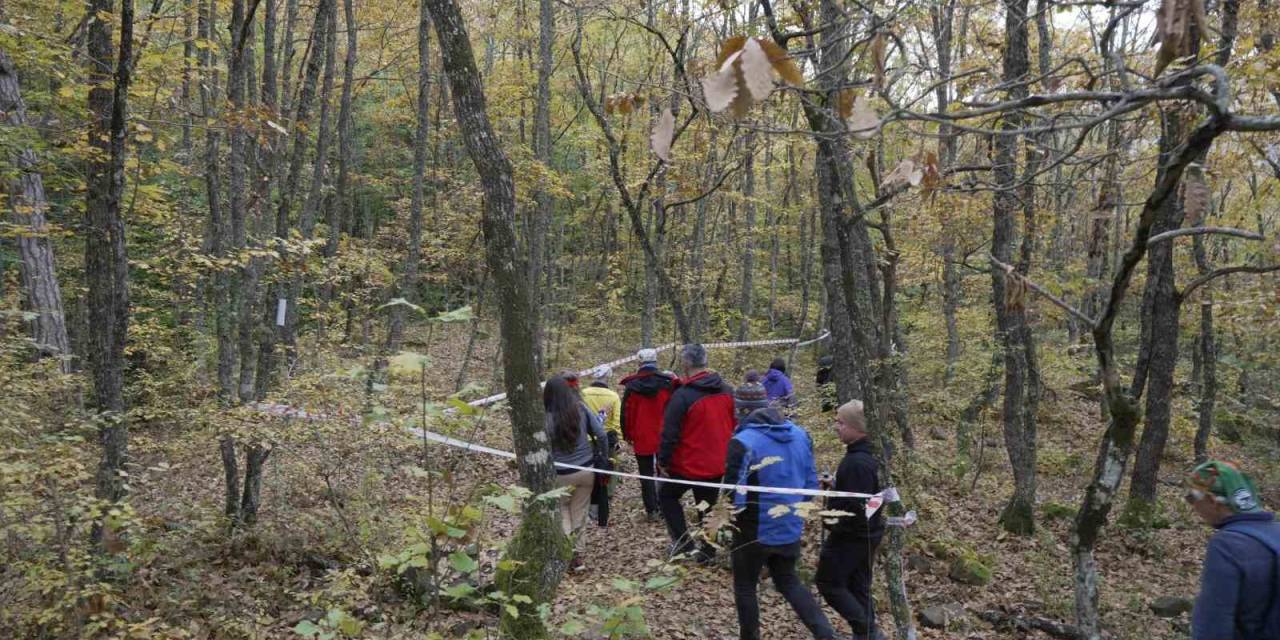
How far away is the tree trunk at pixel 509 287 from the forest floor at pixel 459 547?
351mm

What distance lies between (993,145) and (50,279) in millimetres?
12491

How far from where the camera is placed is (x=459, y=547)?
4.12 m

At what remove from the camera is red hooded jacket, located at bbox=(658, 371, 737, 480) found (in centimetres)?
670

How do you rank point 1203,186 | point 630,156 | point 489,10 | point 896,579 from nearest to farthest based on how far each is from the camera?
point 1203,186 < point 896,579 < point 489,10 < point 630,156

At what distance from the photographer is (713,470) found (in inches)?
265

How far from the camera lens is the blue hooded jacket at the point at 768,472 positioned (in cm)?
489

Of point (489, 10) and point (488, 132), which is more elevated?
point (489, 10)

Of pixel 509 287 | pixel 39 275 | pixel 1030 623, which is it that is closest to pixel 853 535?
pixel 1030 623

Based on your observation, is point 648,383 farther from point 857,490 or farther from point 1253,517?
point 1253,517

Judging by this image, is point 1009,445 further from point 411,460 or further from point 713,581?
point 411,460

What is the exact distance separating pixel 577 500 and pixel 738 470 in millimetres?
2260

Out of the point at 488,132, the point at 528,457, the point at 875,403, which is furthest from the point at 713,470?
the point at 488,132

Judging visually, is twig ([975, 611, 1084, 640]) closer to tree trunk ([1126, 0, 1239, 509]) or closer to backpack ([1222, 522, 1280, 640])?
backpack ([1222, 522, 1280, 640])

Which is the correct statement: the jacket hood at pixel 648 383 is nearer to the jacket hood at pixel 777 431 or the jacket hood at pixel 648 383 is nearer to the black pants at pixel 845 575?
the jacket hood at pixel 777 431
